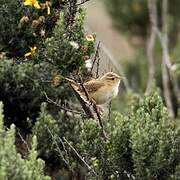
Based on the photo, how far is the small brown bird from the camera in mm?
6738

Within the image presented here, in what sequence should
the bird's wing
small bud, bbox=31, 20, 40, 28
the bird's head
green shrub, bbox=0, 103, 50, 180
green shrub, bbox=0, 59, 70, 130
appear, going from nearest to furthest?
green shrub, bbox=0, 103, 50, 180, small bud, bbox=31, 20, 40, 28, the bird's wing, the bird's head, green shrub, bbox=0, 59, 70, 130

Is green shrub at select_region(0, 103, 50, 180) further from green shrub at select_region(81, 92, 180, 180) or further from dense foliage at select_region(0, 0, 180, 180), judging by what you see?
green shrub at select_region(81, 92, 180, 180)

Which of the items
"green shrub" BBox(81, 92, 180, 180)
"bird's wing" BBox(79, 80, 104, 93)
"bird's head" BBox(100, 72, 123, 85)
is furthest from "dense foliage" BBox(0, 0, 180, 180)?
"bird's head" BBox(100, 72, 123, 85)

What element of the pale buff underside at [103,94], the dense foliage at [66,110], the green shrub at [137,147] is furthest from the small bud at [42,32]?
the green shrub at [137,147]

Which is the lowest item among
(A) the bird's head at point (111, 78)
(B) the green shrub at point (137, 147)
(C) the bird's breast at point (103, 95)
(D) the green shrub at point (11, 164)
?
(D) the green shrub at point (11, 164)

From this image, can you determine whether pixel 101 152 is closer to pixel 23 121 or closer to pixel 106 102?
pixel 106 102

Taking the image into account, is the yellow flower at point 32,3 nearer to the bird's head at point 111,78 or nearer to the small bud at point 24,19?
the small bud at point 24,19

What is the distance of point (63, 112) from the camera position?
748 cm

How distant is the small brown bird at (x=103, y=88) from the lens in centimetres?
674

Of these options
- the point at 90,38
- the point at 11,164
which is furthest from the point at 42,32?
the point at 11,164

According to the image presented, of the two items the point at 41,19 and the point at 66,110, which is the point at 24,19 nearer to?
the point at 41,19

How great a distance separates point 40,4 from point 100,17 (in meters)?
17.8

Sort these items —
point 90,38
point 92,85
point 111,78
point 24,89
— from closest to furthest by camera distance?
1. point 90,38
2. point 92,85
3. point 111,78
4. point 24,89

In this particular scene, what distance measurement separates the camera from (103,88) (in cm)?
679
